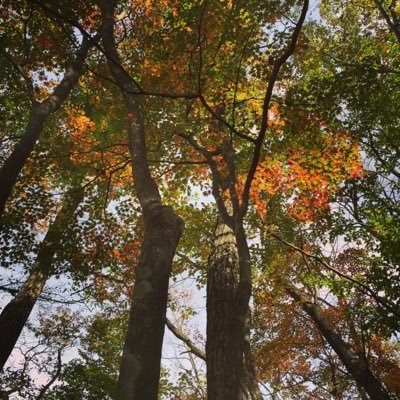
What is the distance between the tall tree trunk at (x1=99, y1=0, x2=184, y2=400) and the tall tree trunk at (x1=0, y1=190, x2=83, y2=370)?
4.64 m

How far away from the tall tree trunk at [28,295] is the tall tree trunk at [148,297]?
183 inches

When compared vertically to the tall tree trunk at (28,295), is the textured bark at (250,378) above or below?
below

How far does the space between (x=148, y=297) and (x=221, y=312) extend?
2.57m

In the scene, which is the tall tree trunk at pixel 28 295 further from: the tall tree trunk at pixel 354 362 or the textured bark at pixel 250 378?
the tall tree trunk at pixel 354 362

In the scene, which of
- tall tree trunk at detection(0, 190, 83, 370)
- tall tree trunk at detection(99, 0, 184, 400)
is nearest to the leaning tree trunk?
tall tree trunk at detection(99, 0, 184, 400)

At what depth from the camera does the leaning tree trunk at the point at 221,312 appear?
5.66 metres

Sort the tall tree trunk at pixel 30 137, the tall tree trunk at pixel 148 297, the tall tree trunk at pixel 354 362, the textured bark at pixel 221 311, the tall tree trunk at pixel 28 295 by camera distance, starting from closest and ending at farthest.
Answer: the tall tree trunk at pixel 148 297, the textured bark at pixel 221 311, the tall tree trunk at pixel 30 137, the tall tree trunk at pixel 28 295, the tall tree trunk at pixel 354 362

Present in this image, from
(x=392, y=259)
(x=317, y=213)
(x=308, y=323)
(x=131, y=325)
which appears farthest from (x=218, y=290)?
(x=308, y=323)

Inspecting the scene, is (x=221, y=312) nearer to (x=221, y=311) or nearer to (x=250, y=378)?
(x=221, y=311)

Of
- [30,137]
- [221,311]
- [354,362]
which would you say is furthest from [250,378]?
[30,137]

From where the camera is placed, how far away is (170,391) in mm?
21141

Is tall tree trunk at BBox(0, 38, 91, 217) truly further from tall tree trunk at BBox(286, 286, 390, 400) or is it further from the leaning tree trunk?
tall tree trunk at BBox(286, 286, 390, 400)

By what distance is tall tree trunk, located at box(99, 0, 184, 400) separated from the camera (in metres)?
3.55

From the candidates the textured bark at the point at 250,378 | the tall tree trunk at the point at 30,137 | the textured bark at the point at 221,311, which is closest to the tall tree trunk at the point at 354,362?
the textured bark at the point at 250,378
